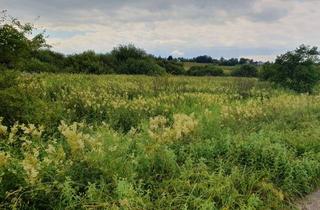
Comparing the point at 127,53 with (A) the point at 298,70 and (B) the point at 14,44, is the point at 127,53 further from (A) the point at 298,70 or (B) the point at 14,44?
(B) the point at 14,44

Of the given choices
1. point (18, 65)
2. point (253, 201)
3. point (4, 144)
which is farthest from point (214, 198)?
point (18, 65)

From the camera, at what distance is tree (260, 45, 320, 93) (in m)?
23.4

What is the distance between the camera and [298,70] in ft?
76.6

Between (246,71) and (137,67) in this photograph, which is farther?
(246,71)

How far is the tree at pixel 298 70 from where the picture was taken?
23391 millimetres

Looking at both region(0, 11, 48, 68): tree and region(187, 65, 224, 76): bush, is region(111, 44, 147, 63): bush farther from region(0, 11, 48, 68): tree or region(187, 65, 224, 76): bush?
region(0, 11, 48, 68): tree

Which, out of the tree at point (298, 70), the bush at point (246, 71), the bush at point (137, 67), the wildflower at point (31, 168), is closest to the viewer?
the wildflower at point (31, 168)

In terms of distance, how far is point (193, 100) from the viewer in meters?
13.5

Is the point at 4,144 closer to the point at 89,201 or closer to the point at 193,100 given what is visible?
the point at 89,201

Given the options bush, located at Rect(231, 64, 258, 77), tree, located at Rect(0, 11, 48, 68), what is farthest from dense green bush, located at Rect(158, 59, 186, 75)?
tree, located at Rect(0, 11, 48, 68)

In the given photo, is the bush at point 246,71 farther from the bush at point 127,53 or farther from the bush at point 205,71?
the bush at point 127,53

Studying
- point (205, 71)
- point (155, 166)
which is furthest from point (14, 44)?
point (205, 71)

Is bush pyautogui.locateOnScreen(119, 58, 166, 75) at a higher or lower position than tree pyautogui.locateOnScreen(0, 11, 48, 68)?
lower

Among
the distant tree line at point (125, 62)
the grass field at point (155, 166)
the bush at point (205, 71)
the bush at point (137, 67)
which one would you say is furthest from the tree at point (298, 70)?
the bush at point (205, 71)
